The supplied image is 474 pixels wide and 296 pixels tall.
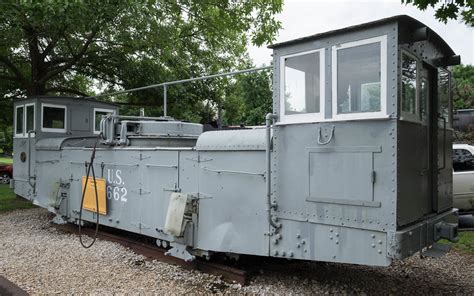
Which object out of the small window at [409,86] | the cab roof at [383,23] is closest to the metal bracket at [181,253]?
the cab roof at [383,23]

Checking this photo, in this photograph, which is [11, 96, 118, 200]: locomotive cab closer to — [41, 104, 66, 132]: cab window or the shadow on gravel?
[41, 104, 66, 132]: cab window

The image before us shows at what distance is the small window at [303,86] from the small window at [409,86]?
84 cm

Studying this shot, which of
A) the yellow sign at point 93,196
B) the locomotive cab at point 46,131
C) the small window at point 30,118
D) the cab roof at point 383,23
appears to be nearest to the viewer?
the cab roof at point 383,23

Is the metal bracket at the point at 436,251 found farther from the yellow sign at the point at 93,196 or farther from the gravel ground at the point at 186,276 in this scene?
the yellow sign at the point at 93,196

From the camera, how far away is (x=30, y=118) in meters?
10.3

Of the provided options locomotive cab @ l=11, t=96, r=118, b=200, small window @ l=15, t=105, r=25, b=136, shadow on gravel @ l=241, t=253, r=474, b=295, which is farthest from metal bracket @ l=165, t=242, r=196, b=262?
small window @ l=15, t=105, r=25, b=136

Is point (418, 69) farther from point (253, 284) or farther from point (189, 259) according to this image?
point (189, 259)

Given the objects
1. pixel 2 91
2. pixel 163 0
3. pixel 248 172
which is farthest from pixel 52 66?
pixel 248 172

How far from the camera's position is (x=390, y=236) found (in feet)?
13.8

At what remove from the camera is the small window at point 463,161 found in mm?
10695

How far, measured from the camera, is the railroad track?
5.87 meters

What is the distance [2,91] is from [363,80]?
13654mm

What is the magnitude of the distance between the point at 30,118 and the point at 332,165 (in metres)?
8.34

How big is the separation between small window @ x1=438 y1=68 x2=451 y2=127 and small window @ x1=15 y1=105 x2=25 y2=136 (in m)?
9.33
